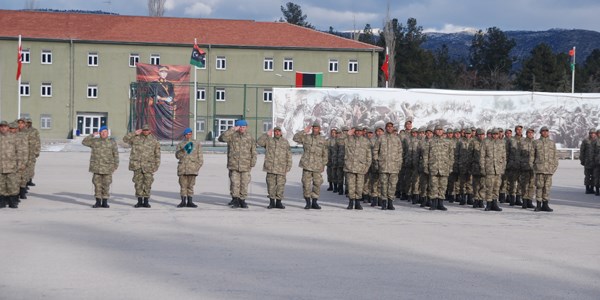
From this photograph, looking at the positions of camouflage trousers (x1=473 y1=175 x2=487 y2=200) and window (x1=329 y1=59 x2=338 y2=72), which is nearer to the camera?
camouflage trousers (x1=473 y1=175 x2=487 y2=200)

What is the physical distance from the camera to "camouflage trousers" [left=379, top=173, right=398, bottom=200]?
1920 cm

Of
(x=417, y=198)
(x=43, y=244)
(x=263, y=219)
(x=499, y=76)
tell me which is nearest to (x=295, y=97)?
(x=417, y=198)

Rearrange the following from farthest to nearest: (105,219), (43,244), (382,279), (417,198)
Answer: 1. (417,198)
2. (105,219)
3. (43,244)
4. (382,279)

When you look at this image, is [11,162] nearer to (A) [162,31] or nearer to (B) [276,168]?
(B) [276,168]

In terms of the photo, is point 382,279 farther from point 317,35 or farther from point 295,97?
point 317,35

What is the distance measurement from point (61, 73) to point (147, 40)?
691cm

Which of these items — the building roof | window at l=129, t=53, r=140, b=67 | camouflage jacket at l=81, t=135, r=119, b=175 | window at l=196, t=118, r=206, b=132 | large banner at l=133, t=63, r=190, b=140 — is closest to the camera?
camouflage jacket at l=81, t=135, r=119, b=175

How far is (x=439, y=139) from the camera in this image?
19547 mm

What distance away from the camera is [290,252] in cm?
1210

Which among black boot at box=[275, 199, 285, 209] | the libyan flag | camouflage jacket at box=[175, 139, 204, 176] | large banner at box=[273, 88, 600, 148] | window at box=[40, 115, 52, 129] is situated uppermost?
the libyan flag

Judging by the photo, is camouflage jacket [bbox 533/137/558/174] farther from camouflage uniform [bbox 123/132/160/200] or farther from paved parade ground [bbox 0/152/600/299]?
camouflage uniform [bbox 123/132/160/200]

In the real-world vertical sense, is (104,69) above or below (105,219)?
above

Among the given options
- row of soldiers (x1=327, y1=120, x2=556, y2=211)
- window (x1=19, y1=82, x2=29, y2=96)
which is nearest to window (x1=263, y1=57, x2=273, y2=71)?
window (x1=19, y1=82, x2=29, y2=96)

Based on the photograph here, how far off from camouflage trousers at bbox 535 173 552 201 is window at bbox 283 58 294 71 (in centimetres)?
5163
